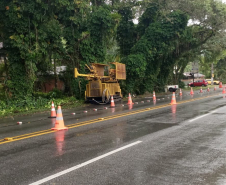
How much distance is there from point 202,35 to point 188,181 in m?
33.4

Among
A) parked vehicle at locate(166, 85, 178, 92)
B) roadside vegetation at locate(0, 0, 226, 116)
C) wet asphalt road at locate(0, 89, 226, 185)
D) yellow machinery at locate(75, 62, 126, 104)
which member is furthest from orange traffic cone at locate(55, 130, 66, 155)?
parked vehicle at locate(166, 85, 178, 92)

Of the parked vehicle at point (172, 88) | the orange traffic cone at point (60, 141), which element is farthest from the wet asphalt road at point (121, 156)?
the parked vehicle at point (172, 88)

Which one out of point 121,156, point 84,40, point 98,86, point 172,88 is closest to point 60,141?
point 121,156

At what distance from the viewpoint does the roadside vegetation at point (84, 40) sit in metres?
19.1

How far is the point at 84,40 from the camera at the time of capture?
2334cm

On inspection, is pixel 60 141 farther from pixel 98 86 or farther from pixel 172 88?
pixel 172 88

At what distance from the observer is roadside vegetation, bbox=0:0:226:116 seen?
62.7ft

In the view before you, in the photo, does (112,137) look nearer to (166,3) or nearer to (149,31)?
(149,31)

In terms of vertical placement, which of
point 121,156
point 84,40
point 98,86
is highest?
point 84,40

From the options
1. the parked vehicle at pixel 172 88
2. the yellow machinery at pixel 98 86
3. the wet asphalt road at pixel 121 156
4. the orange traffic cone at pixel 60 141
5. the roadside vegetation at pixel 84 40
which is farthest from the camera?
the parked vehicle at pixel 172 88

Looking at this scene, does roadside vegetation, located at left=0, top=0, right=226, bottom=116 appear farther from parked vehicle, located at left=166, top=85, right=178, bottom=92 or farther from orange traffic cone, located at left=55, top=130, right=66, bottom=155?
orange traffic cone, located at left=55, top=130, right=66, bottom=155

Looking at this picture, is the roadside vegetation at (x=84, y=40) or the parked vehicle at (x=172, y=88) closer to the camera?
the roadside vegetation at (x=84, y=40)

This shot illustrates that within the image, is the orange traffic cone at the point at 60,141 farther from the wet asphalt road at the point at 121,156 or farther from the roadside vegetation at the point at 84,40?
the roadside vegetation at the point at 84,40

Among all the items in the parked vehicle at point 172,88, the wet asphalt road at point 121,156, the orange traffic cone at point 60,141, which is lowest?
the wet asphalt road at point 121,156
